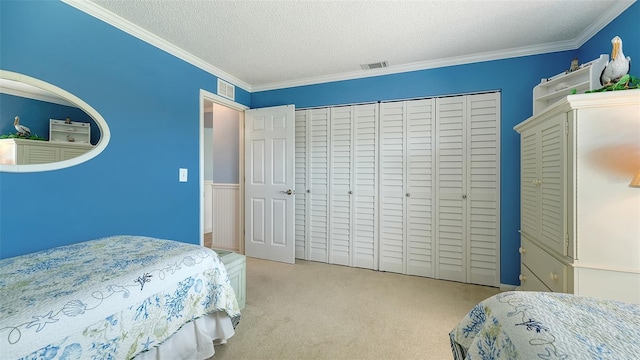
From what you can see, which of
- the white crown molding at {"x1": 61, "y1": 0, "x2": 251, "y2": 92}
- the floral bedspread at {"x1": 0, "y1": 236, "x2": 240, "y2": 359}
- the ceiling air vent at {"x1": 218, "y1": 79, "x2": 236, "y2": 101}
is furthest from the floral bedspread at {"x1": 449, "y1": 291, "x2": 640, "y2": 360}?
the ceiling air vent at {"x1": 218, "y1": 79, "x2": 236, "y2": 101}

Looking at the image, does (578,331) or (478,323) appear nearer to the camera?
(578,331)

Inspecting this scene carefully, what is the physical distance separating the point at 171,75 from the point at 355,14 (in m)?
1.79

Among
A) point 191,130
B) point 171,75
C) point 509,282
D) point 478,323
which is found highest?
point 171,75

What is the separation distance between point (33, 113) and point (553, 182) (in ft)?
11.0

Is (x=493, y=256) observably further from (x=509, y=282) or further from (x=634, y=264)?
(x=634, y=264)

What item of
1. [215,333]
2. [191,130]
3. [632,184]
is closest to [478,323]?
[632,184]

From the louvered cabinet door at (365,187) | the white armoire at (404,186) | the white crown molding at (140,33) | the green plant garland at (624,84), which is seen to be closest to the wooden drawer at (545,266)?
the white armoire at (404,186)

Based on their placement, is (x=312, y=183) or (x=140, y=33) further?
(x=312, y=183)

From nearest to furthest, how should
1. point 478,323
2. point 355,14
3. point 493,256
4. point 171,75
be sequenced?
point 478,323 < point 355,14 < point 171,75 < point 493,256

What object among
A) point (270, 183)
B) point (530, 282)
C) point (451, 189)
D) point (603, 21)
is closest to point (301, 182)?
point (270, 183)

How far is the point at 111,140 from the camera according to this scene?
76.2 inches

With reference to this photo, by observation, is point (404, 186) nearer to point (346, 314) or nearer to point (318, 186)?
point (318, 186)

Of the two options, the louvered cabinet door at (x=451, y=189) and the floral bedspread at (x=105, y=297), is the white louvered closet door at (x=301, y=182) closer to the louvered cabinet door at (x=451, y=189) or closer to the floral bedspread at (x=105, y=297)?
the louvered cabinet door at (x=451, y=189)

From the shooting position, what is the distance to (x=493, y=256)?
8.61ft
